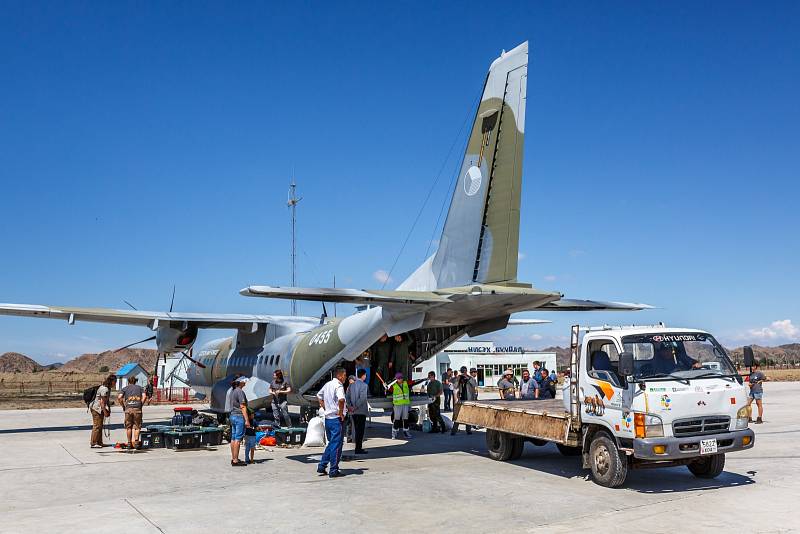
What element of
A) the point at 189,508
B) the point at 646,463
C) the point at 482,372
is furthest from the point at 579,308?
the point at 482,372

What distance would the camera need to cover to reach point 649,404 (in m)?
9.45

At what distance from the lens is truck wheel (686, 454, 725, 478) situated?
10.4 meters

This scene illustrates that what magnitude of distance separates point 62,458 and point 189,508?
6.89 meters

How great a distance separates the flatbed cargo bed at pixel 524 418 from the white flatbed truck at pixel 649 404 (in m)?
0.03

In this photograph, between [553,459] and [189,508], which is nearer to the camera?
[189,508]

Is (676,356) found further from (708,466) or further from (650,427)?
(708,466)

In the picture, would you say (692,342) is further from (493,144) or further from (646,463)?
(493,144)

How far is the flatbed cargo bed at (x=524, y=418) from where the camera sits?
35.8 ft

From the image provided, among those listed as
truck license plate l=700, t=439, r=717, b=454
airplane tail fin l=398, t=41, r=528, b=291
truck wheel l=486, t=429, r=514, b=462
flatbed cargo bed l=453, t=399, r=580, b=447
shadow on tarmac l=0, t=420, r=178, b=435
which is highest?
airplane tail fin l=398, t=41, r=528, b=291

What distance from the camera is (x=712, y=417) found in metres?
9.69

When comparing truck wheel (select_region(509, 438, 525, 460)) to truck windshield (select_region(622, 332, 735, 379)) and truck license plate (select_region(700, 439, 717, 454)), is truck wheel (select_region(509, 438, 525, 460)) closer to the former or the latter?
truck windshield (select_region(622, 332, 735, 379))

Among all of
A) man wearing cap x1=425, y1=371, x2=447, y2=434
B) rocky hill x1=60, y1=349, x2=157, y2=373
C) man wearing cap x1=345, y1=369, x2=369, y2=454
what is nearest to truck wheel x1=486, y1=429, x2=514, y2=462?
man wearing cap x1=345, y1=369, x2=369, y2=454

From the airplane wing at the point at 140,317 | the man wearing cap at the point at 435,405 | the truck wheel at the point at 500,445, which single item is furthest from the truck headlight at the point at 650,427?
the airplane wing at the point at 140,317

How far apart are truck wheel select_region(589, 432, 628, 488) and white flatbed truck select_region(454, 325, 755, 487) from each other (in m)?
0.01
